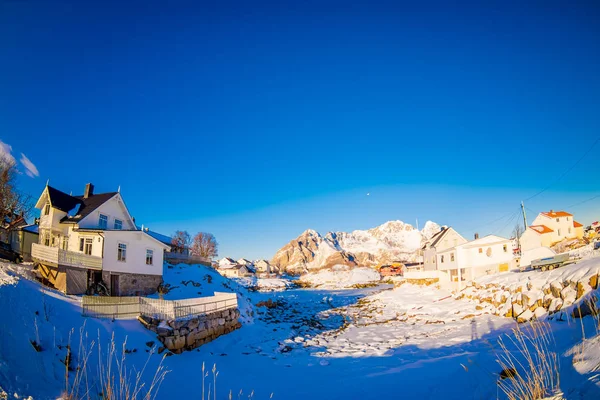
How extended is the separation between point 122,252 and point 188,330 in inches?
463

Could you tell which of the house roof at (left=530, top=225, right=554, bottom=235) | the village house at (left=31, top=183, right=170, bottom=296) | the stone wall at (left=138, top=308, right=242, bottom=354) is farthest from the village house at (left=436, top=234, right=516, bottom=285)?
the village house at (left=31, top=183, right=170, bottom=296)

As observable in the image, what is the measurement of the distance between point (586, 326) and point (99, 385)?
14.3 m

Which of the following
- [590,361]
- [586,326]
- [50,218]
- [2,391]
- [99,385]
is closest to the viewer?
[2,391]

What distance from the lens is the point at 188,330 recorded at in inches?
632

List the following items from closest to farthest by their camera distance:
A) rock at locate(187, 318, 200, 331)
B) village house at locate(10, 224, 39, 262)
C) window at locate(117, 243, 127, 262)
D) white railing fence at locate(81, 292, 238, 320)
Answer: white railing fence at locate(81, 292, 238, 320) → rock at locate(187, 318, 200, 331) → window at locate(117, 243, 127, 262) → village house at locate(10, 224, 39, 262)

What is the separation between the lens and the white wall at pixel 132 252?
75.3 feet

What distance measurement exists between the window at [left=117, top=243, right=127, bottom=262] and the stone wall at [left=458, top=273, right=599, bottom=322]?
26423mm

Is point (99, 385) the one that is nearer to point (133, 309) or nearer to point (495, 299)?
point (133, 309)

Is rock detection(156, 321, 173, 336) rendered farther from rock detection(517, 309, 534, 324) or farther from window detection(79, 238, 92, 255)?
rock detection(517, 309, 534, 324)

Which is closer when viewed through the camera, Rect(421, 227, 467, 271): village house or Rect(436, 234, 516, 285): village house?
Rect(436, 234, 516, 285): village house

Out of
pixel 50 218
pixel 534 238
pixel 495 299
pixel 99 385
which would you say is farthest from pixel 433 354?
pixel 534 238

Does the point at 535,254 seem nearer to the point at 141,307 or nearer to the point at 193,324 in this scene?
the point at 193,324

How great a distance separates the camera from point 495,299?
2061cm

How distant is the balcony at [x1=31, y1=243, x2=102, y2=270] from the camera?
18969 millimetres
